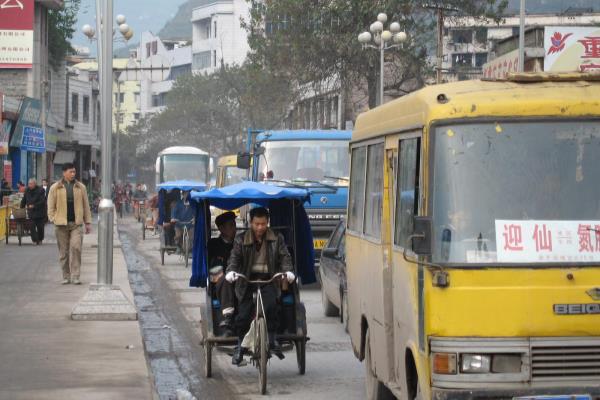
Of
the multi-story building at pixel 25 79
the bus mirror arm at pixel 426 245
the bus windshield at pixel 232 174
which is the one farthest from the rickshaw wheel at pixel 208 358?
the multi-story building at pixel 25 79

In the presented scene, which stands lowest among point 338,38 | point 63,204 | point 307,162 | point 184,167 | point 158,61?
point 63,204

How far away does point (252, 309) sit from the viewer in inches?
449

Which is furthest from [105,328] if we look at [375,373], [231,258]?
[375,373]

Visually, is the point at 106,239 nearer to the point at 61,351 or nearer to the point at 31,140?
the point at 61,351

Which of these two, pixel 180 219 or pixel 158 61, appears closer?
pixel 180 219

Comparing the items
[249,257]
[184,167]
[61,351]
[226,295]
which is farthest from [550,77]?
[184,167]

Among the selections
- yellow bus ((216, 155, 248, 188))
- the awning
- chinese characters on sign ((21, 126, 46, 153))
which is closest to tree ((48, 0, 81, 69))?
the awning

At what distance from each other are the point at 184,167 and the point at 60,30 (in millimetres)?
27727

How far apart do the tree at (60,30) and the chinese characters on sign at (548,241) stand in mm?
65746

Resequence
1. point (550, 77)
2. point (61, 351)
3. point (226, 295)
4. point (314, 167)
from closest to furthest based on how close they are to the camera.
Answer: point (550, 77) < point (226, 295) < point (61, 351) < point (314, 167)

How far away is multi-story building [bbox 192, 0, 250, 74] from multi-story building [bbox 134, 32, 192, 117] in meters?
5.29

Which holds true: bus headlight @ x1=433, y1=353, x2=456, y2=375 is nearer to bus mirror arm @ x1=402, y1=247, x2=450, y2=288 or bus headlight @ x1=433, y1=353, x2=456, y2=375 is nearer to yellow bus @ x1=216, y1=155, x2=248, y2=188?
bus mirror arm @ x1=402, y1=247, x2=450, y2=288

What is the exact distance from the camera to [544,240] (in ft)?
24.0

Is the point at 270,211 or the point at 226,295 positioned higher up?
the point at 270,211
